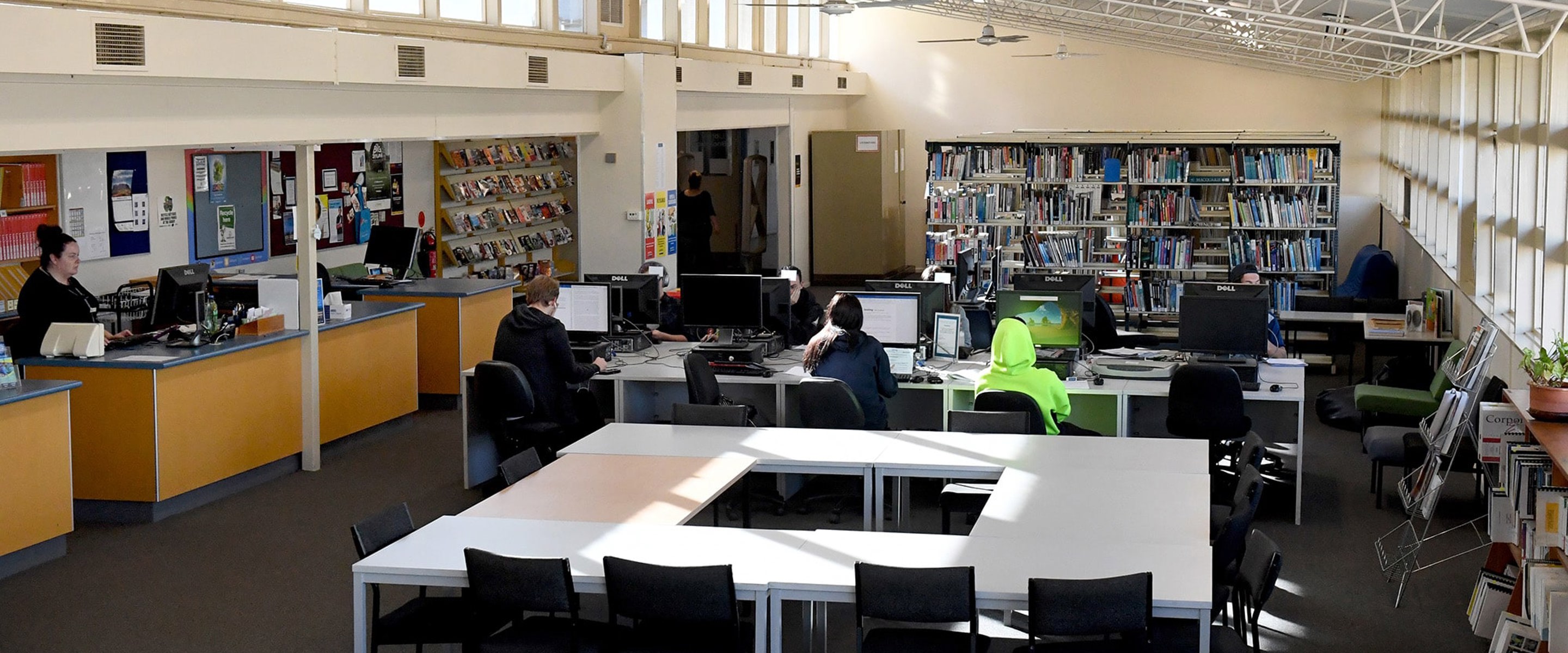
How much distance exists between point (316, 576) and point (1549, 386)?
5.45 meters

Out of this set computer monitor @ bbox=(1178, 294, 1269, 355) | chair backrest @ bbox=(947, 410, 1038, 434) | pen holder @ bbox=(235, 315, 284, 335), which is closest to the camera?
chair backrest @ bbox=(947, 410, 1038, 434)

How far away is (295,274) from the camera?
1190 centimetres

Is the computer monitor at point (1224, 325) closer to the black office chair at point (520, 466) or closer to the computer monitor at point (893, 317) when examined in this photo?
the computer monitor at point (893, 317)

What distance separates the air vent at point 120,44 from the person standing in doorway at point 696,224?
8.71m

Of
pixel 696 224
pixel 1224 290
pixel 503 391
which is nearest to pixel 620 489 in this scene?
pixel 503 391

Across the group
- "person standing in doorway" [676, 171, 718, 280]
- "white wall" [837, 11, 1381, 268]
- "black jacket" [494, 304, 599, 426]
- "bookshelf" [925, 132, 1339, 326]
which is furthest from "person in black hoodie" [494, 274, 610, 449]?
"white wall" [837, 11, 1381, 268]

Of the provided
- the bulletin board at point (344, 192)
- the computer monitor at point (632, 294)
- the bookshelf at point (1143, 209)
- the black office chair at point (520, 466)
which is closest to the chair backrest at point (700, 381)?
the computer monitor at point (632, 294)

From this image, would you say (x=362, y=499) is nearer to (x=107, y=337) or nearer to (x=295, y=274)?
(x=107, y=337)

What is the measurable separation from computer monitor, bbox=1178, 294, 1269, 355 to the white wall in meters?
9.01

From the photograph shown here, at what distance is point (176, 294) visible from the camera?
917cm

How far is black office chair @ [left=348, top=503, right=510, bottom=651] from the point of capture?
16.0 ft

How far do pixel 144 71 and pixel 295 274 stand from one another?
475 cm

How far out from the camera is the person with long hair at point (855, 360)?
792 centimetres

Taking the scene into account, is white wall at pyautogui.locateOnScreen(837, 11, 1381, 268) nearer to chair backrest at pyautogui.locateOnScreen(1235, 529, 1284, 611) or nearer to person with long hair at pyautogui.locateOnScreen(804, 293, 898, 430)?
person with long hair at pyautogui.locateOnScreen(804, 293, 898, 430)
